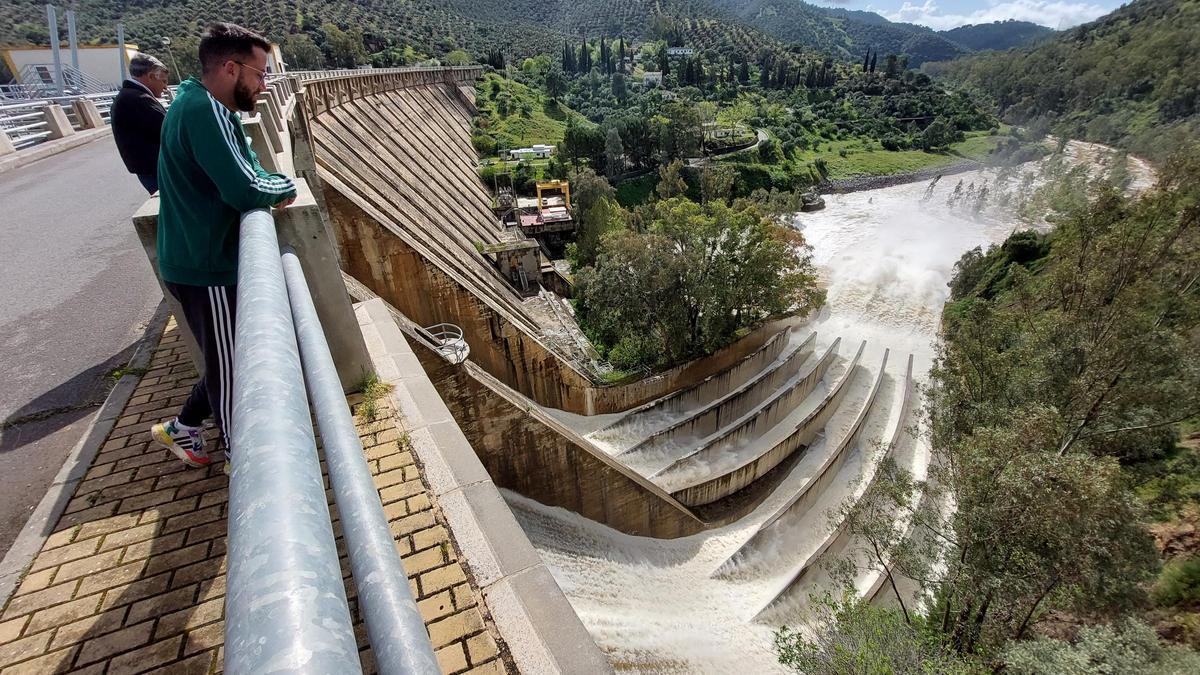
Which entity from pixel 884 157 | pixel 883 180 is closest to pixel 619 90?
pixel 884 157

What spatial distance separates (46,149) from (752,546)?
19936 millimetres

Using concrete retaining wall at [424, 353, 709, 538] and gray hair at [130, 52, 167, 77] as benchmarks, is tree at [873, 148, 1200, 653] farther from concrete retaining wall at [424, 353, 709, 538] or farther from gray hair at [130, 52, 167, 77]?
gray hair at [130, 52, 167, 77]

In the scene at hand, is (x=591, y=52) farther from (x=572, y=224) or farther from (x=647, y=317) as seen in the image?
(x=647, y=317)

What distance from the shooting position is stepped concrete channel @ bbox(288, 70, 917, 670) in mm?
10258

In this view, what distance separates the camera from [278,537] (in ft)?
3.15

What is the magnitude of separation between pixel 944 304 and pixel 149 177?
34293 millimetres

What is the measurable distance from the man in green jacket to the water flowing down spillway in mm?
7626

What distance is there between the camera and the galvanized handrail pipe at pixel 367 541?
1.16m

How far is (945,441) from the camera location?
11617 millimetres

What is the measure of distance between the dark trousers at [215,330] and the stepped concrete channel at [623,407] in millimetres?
5327

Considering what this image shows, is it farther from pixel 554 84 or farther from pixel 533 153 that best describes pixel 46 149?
pixel 554 84

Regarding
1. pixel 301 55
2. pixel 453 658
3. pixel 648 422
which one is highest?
pixel 301 55

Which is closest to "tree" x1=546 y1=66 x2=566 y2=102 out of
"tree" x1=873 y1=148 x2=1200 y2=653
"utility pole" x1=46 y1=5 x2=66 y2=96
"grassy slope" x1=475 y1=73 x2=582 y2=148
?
"grassy slope" x1=475 y1=73 x2=582 y2=148

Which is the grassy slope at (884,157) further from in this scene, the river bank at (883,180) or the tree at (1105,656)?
the tree at (1105,656)
